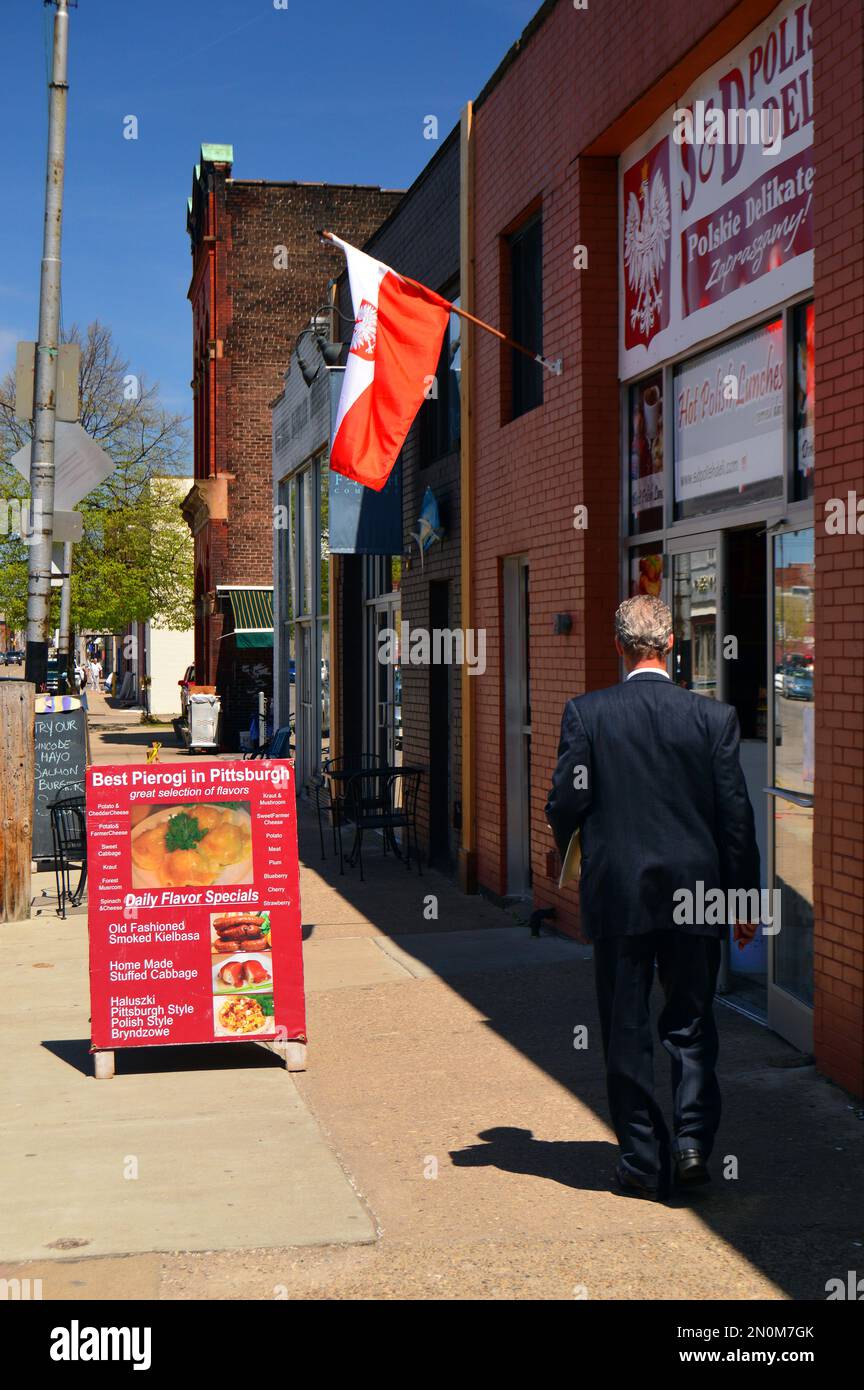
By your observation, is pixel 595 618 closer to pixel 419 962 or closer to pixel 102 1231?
pixel 419 962

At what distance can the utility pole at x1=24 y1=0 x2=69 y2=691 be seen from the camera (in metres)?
11.6

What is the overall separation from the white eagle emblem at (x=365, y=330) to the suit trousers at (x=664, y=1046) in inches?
251

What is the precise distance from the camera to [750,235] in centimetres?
726

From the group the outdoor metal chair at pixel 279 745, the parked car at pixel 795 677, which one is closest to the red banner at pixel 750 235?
the parked car at pixel 795 677

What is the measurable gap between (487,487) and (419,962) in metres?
3.99

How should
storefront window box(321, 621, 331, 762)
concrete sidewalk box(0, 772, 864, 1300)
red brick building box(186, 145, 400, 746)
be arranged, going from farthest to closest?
red brick building box(186, 145, 400, 746), storefront window box(321, 621, 331, 762), concrete sidewalk box(0, 772, 864, 1300)

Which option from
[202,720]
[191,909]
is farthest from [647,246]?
[202,720]

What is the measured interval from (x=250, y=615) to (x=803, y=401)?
23.9m

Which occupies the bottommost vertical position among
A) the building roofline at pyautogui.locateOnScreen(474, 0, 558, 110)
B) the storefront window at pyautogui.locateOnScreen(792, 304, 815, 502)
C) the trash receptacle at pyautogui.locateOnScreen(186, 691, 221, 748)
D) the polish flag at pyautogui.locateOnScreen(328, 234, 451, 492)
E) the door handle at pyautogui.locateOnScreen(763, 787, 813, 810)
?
the trash receptacle at pyautogui.locateOnScreen(186, 691, 221, 748)

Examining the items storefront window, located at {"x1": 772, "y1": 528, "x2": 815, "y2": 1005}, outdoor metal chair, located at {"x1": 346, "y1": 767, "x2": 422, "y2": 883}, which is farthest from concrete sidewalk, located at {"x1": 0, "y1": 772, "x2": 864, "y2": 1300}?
outdoor metal chair, located at {"x1": 346, "y1": 767, "x2": 422, "y2": 883}

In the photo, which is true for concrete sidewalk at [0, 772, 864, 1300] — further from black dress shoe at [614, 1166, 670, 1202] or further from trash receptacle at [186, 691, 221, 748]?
trash receptacle at [186, 691, 221, 748]

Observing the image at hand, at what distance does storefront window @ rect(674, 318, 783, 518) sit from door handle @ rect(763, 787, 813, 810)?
1.37m

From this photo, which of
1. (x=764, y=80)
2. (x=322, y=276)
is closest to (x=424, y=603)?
(x=764, y=80)

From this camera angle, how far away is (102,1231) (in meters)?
4.84
